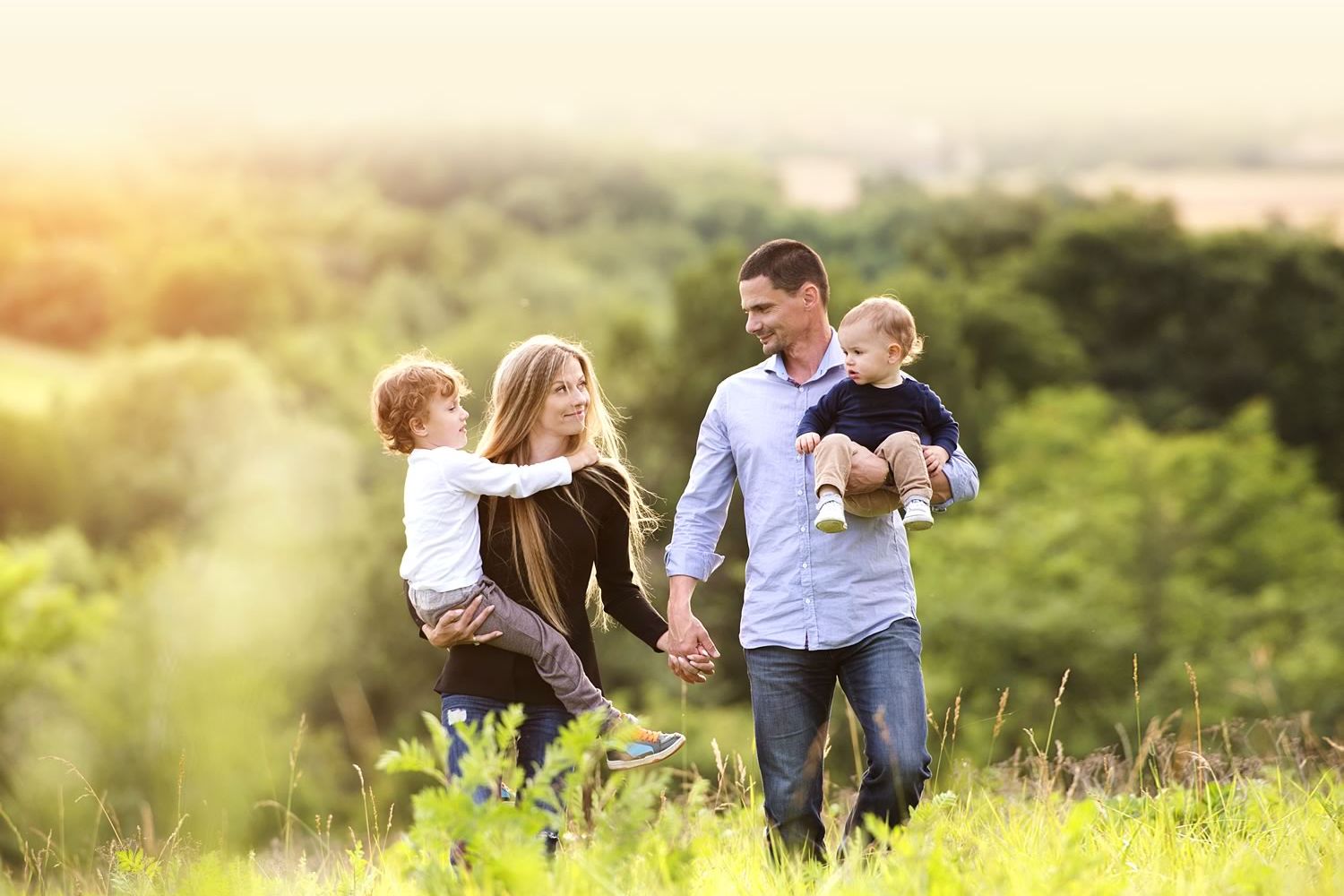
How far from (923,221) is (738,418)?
47.9 m

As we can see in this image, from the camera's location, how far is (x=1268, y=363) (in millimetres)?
40938

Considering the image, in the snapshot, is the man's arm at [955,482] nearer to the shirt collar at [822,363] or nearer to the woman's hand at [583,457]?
the shirt collar at [822,363]

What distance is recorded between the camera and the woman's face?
431cm

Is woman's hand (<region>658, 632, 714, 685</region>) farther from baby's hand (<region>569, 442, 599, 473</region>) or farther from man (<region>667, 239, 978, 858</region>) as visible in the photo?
baby's hand (<region>569, 442, 599, 473</region>)

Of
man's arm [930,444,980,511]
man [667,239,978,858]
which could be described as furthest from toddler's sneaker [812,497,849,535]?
man's arm [930,444,980,511]

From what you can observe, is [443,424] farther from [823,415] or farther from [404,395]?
[823,415]

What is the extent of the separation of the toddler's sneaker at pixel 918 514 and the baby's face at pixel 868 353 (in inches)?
16.9

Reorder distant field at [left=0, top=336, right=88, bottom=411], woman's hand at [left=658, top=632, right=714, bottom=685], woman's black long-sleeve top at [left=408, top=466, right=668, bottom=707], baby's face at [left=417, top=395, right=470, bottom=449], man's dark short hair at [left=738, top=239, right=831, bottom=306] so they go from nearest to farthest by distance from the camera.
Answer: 1. woman's black long-sleeve top at [left=408, top=466, right=668, bottom=707]
2. baby's face at [left=417, top=395, right=470, bottom=449]
3. woman's hand at [left=658, top=632, right=714, bottom=685]
4. man's dark short hair at [left=738, top=239, right=831, bottom=306]
5. distant field at [left=0, top=336, right=88, bottom=411]

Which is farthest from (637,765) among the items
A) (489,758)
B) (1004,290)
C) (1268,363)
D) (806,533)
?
(1268,363)

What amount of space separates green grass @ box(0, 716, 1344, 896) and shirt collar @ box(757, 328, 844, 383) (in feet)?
4.05

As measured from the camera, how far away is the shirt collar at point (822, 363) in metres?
4.56

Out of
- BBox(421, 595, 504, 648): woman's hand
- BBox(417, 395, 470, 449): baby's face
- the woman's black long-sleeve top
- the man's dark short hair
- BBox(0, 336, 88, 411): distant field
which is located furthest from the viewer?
BBox(0, 336, 88, 411): distant field

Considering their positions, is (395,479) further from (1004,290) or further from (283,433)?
(1004,290)

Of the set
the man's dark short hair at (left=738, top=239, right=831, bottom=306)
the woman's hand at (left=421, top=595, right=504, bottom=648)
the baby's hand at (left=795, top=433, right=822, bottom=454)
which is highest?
the man's dark short hair at (left=738, top=239, right=831, bottom=306)
